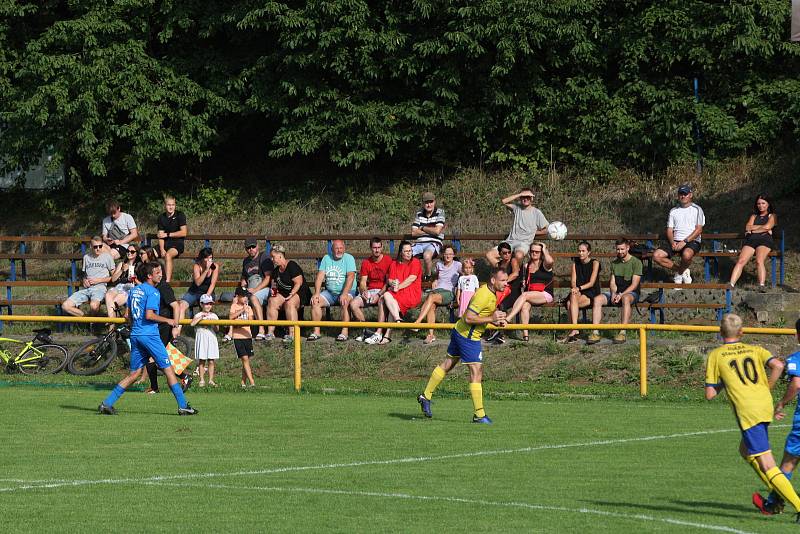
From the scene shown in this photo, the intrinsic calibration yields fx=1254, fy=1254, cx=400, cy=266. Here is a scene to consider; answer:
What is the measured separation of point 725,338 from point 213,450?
5.87m

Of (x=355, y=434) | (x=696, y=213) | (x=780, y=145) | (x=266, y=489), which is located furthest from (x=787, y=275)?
(x=266, y=489)

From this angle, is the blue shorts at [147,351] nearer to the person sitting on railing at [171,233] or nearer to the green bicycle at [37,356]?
the green bicycle at [37,356]

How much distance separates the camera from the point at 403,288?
21609mm

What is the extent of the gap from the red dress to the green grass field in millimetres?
3974

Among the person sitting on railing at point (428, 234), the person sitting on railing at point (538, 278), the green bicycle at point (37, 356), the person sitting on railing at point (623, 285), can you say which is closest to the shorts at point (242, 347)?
the green bicycle at point (37, 356)

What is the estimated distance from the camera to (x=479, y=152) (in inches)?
1229

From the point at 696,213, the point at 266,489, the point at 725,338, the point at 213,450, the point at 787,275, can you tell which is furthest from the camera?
the point at 787,275

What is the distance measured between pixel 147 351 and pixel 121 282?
25.5 feet

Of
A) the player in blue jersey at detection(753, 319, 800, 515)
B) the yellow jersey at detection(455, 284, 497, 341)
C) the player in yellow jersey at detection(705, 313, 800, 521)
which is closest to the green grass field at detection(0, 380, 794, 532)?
the player in blue jersey at detection(753, 319, 800, 515)

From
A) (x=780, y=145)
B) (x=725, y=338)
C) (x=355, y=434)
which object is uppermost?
(x=780, y=145)

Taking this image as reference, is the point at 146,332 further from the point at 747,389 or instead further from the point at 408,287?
the point at 747,389

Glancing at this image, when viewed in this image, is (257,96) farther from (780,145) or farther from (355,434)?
(355,434)

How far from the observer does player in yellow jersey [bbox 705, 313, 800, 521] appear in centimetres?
928

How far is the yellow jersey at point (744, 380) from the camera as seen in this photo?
30.8 feet
